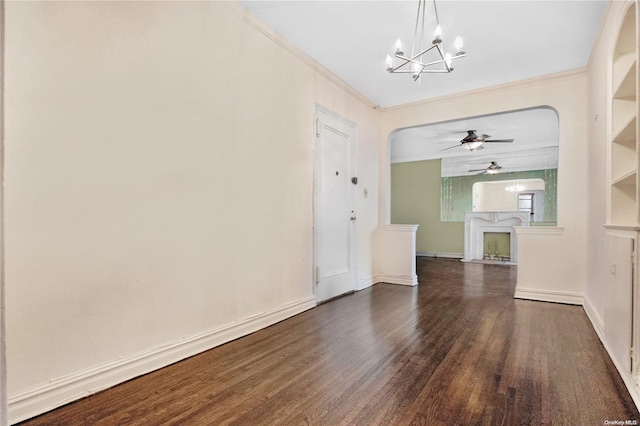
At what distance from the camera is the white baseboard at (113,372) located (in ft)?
5.14

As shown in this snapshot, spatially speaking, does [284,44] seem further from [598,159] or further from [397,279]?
[397,279]

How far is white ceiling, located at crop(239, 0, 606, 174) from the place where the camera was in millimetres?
2713

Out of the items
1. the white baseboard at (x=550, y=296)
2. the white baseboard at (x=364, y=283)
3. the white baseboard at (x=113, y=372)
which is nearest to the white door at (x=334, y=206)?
the white baseboard at (x=364, y=283)

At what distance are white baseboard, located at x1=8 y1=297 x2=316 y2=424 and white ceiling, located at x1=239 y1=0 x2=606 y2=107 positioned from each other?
2656 millimetres

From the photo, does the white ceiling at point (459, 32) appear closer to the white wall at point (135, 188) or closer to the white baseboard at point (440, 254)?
the white wall at point (135, 188)

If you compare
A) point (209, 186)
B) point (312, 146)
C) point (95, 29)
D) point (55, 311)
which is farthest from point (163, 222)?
point (312, 146)

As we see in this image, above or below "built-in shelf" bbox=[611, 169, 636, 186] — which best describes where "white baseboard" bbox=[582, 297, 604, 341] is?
below

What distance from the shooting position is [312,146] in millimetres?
3596

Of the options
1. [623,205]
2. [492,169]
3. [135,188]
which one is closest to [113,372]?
[135,188]

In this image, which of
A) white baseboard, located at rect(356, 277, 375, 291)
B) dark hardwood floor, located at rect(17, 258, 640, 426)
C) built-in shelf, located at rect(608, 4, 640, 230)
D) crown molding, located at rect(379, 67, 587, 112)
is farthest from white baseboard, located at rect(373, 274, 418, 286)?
built-in shelf, located at rect(608, 4, 640, 230)

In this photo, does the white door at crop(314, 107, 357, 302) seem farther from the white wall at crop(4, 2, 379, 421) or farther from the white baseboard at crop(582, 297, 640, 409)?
the white baseboard at crop(582, 297, 640, 409)

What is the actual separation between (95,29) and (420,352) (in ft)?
9.41

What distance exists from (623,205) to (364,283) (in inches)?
116

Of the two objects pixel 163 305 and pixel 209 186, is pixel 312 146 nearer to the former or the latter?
pixel 209 186
